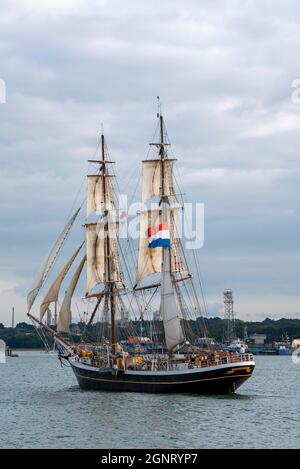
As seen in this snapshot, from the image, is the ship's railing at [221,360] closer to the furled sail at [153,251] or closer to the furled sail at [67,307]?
the furled sail at [153,251]

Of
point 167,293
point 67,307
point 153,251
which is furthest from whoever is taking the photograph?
point 67,307

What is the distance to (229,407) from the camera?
71938mm

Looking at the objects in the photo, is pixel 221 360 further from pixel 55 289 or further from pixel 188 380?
pixel 55 289

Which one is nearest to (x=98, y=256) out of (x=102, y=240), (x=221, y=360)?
(x=102, y=240)

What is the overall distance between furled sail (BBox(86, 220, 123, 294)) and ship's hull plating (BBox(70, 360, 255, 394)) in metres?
12.1

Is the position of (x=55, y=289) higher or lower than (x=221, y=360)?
higher

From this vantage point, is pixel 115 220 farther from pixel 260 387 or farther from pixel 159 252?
pixel 260 387

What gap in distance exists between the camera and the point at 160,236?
8950 cm

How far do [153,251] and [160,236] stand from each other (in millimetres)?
3408

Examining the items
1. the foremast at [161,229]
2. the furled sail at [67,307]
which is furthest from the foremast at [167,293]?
the furled sail at [67,307]

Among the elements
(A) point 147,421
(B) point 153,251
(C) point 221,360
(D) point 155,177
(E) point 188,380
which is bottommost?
(A) point 147,421

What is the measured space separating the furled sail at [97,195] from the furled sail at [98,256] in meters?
1.42

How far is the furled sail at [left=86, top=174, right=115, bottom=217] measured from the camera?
3767 inches
